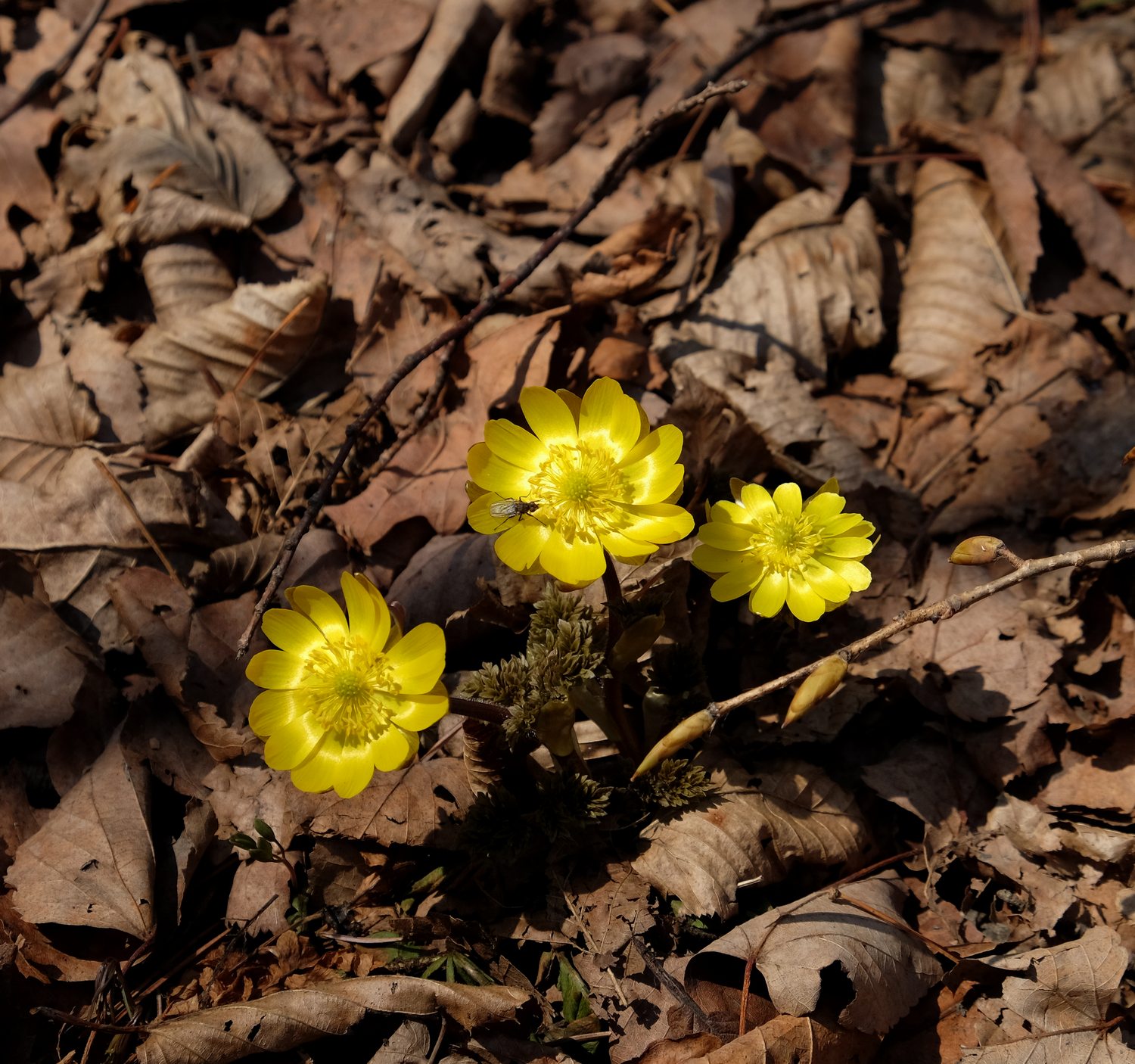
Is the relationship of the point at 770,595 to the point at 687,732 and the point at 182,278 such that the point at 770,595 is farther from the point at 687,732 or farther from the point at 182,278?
the point at 182,278

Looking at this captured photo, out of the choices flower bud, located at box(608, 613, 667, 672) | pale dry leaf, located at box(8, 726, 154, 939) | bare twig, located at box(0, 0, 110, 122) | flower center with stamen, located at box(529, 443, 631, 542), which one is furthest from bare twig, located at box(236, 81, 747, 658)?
bare twig, located at box(0, 0, 110, 122)

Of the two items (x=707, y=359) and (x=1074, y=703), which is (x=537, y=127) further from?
(x=1074, y=703)

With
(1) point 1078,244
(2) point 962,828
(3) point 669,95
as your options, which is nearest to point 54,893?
(2) point 962,828

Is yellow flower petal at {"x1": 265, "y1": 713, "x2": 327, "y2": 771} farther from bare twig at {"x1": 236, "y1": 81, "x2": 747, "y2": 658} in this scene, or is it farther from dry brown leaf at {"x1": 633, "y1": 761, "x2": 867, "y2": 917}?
dry brown leaf at {"x1": 633, "y1": 761, "x2": 867, "y2": 917}

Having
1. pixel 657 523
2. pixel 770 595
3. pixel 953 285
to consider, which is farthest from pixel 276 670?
pixel 953 285

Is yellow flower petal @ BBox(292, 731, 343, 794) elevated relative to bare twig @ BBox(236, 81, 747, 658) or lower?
lower
